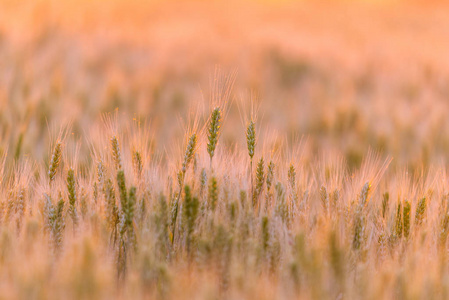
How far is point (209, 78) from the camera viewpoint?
109 inches

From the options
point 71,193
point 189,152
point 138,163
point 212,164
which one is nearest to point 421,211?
point 212,164

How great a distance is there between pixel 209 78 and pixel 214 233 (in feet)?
5.04

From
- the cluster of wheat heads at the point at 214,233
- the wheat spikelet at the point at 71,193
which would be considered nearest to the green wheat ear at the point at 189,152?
the cluster of wheat heads at the point at 214,233

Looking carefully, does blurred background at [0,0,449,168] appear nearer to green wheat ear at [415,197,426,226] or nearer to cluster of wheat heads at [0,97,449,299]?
cluster of wheat heads at [0,97,449,299]

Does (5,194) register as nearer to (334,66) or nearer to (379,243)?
(379,243)

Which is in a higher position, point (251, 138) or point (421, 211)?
point (251, 138)

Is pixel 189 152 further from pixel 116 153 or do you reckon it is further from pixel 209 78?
pixel 209 78

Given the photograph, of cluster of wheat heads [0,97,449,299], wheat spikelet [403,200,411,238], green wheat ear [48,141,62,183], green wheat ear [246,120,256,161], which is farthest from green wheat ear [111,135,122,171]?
wheat spikelet [403,200,411,238]

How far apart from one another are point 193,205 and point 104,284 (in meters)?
0.54

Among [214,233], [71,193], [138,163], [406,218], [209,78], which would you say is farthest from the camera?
[209,78]

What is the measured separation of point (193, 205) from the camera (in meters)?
1.54

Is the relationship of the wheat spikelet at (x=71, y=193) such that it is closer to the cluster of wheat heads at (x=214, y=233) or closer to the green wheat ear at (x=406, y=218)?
the cluster of wheat heads at (x=214, y=233)

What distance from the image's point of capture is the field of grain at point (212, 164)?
50.2 inches

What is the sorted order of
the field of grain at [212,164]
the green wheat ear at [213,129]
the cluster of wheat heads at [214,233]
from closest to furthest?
the cluster of wheat heads at [214,233] → the field of grain at [212,164] → the green wheat ear at [213,129]
